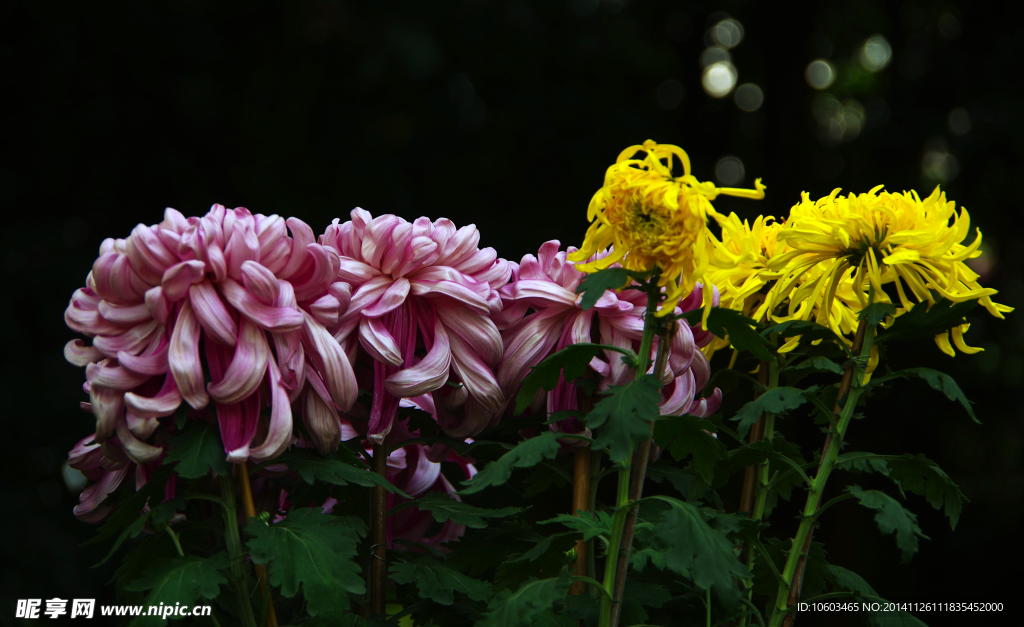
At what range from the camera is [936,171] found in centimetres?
245

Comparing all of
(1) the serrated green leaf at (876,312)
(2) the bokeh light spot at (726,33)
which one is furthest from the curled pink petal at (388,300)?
(2) the bokeh light spot at (726,33)

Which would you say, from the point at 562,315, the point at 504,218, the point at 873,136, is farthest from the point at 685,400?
the point at 873,136

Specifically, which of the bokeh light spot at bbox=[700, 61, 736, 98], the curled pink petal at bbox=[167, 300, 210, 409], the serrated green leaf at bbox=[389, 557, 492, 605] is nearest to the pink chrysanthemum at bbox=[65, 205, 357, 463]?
the curled pink petal at bbox=[167, 300, 210, 409]

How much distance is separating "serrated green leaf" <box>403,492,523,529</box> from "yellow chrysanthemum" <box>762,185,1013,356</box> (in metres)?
0.26

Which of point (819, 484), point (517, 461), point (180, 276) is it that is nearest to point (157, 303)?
point (180, 276)

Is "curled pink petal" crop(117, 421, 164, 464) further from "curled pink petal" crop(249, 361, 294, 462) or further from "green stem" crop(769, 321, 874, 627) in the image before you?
"green stem" crop(769, 321, 874, 627)

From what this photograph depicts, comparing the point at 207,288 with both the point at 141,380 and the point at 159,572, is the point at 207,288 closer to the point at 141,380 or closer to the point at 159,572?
the point at 141,380

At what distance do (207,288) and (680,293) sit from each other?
32 cm

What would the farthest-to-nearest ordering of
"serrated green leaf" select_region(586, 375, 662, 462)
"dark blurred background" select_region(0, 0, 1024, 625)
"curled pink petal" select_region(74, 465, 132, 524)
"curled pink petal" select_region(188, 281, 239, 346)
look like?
"dark blurred background" select_region(0, 0, 1024, 625) → "curled pink petal" select_region(74, 465, 132, 524) → "curled pink petal" select_region(188, 281, 239, 346) → "serrated green leaf" select_region(586, 375, 662, 462)

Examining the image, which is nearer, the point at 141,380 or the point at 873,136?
the point at 141,380

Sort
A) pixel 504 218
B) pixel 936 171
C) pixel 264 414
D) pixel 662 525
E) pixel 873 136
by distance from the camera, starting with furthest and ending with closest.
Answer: pixel 936 171, pixel 873 136, pixel 504 218, pixel 264 414, pixel 662 525

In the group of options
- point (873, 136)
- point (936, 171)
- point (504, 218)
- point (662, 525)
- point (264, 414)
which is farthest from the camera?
point (936, 171)

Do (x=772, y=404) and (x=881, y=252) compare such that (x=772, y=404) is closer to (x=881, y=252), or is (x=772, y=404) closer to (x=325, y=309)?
(x=881, y=252)

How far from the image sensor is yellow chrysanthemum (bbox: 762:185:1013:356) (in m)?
0.60
